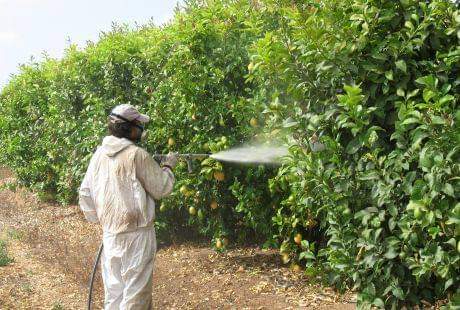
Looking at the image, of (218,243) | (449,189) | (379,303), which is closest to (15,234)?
(218,243)

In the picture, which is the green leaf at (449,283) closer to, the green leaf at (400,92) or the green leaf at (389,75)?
the green leaf at (400,92)

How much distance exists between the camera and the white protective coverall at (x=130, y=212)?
4133mm

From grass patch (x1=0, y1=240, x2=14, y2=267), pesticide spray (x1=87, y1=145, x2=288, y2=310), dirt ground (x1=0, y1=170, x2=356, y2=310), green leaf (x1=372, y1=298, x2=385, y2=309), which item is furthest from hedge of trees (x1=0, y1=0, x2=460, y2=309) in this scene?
grass patch (x1=0, y1=240, x2=14, y2=267)

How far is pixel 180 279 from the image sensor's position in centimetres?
635

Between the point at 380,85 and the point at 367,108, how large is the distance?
0.61 feet

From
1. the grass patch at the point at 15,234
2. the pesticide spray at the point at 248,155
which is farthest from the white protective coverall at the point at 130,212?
the grass patch at the point at 15,234

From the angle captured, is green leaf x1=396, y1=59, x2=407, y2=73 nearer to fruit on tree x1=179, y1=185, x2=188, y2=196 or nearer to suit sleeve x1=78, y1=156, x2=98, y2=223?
suit sleeve x1=78, y1=156, x2=98, y2=223

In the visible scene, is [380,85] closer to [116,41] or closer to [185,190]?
[185,190]

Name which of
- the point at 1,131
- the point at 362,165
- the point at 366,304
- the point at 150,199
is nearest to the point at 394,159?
the point at 362,165

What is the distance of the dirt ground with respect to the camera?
5551mm

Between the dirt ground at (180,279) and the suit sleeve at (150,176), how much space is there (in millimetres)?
1557

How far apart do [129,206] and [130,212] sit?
0.05 meters

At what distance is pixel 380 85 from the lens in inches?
141

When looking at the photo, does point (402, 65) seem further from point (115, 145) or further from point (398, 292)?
point (115, 145)
